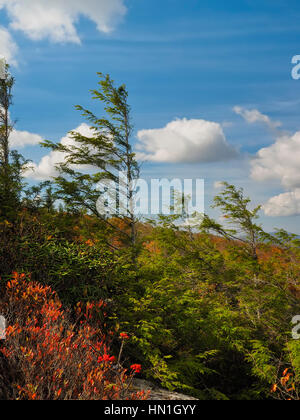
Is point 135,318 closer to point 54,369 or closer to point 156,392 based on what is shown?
point 156,392

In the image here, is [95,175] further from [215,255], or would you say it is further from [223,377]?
[223,377]

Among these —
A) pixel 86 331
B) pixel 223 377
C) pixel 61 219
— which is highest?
pixel 61 219

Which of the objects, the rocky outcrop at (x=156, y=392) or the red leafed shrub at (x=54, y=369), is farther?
the rocky outcrop at (x=156, y=392)

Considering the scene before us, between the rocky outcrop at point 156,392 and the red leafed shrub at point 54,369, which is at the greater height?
the red leafed shrub at point 54,369

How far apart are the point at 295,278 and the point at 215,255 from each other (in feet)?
7.42

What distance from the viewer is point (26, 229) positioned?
6.88 metres

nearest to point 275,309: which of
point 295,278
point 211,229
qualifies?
point 295,278

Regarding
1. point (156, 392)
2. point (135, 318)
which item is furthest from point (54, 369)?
point (135, 318)

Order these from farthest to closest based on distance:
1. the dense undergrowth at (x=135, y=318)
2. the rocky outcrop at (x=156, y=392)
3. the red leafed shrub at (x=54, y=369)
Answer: the rocky outcrop at (x=156, y=392), the dense undergrowth at (x=135, y=318), the red leafed shrub at (x=54, y=369)

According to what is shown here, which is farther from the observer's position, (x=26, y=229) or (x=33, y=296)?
(x=26, y=229)

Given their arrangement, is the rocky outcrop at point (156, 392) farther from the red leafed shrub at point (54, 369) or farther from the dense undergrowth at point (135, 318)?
the red leafed shrub at point (54, 369)

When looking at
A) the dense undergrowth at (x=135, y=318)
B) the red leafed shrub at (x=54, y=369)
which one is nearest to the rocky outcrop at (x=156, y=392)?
the dense undergrowth at (x=135, y=318)

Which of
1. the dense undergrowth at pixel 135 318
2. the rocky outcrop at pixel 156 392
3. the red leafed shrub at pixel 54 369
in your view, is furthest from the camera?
the rocky outcrop at pixel 156 392
